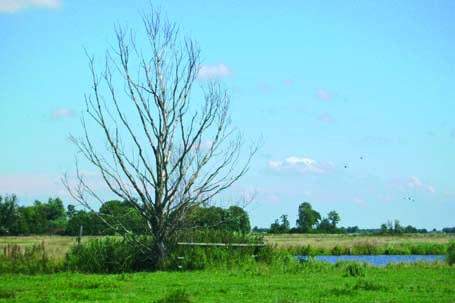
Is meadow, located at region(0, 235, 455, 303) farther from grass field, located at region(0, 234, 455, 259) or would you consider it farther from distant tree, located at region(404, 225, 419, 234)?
distant tree, located at region(404, 225, 419, 234)

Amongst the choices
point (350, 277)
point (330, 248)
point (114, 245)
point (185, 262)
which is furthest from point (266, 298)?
point (330, 248)

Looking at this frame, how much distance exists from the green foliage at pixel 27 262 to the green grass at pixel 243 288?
266 centimetres

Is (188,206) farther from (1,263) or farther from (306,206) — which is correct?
(306,206)

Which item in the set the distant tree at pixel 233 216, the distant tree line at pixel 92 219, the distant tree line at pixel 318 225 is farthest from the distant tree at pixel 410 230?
the distant tree at pixel 233 216

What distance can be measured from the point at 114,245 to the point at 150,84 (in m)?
6.76

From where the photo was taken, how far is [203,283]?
712 inches

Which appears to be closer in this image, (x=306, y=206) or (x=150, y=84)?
(x=150, y=84)

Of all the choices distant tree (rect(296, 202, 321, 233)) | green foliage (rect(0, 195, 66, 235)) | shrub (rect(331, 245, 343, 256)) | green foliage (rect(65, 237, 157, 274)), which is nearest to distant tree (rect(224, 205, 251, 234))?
green foliage (rect(65, 237, 157, 274))

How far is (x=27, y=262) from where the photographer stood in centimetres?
2462

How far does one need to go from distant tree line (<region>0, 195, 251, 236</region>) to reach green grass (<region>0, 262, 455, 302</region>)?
4938mm

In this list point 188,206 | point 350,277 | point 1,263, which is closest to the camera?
point 350,277

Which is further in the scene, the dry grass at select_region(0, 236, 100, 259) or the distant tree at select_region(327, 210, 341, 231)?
the distant tree at select_region(327, 210, 341, 231)

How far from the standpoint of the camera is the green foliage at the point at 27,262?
2408cm

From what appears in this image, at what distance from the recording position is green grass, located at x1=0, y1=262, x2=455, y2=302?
14023mm
